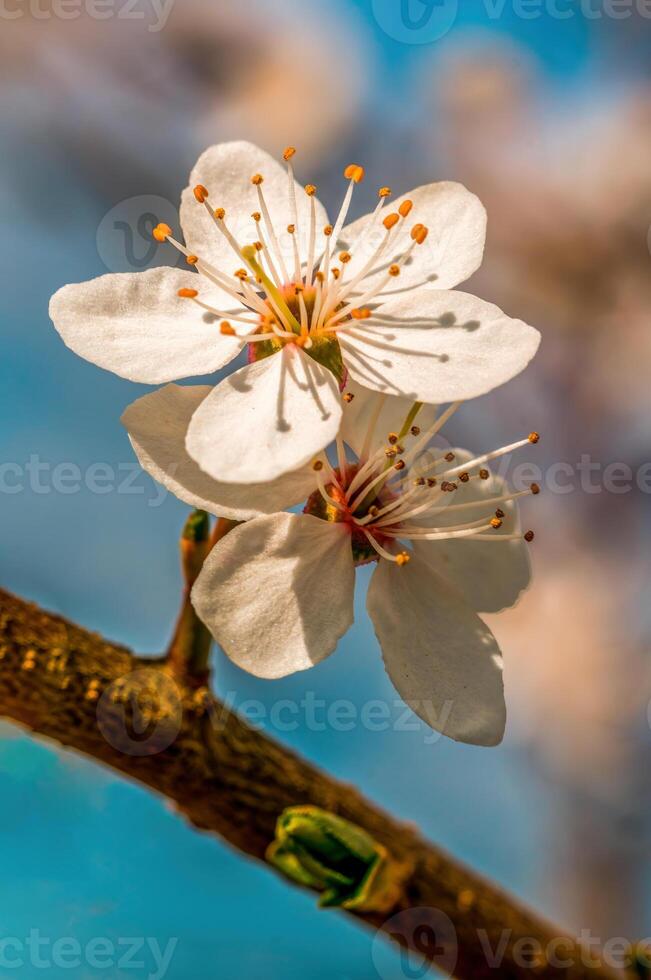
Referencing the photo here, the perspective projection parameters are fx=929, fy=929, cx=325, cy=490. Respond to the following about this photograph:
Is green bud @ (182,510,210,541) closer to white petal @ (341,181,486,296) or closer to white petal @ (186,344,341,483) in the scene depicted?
white petal @ (186,344,341,483)

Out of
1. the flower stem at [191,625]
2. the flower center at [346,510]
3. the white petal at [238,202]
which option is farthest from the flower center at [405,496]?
A: the white petal at [238,202]

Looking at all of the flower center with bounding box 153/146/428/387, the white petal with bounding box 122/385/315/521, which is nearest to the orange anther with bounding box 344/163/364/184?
the flower center with bounding box 153/146/428/387

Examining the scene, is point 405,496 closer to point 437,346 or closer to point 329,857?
point 437,346

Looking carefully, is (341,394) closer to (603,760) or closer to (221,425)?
(221,425)

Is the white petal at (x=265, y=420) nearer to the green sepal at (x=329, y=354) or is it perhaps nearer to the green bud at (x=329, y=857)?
the green sepal at (x=329, y=354)

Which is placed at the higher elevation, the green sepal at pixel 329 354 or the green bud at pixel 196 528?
the green sepal at pixel 329 354

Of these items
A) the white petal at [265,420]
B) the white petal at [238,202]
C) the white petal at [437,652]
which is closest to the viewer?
the white petal at [265,420]
